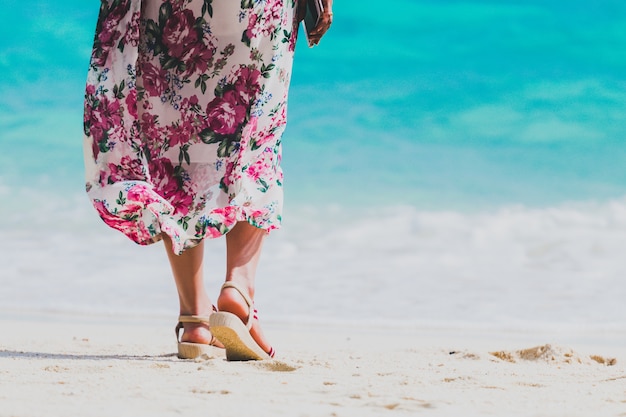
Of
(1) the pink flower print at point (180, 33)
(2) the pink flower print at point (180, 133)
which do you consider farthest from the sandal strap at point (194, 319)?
(1) the pink flower print at point (180, 33)

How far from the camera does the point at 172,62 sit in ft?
6.78

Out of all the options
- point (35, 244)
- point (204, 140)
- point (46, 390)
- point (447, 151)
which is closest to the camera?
point (46, 390)

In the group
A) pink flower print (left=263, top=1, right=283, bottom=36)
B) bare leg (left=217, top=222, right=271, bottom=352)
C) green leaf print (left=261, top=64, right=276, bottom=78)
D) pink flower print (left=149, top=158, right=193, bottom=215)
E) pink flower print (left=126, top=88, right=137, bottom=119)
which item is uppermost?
pink flower print (left=263, top=1, right=283, bottom=36)

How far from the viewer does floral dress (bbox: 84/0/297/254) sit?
1989mm

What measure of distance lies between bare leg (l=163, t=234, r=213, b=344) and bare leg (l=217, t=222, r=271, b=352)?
0.09 m

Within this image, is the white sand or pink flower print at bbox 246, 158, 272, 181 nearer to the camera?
the white sand

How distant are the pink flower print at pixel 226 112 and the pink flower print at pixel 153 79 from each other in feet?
0.45

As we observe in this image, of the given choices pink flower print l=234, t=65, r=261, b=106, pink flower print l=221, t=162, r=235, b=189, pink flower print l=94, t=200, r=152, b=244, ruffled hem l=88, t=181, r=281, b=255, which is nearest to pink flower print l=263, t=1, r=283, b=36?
pink flower print l=234, t=65, r=261, b=106

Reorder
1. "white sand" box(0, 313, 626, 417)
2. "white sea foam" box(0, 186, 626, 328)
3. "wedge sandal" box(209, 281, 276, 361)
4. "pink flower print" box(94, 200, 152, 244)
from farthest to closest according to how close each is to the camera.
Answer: "white sea foam" box(0, 186, 626, 328) → "pink flower print" box(94, 200, 152, 244) → "wedge sandal" box(209, 281, 276, 361) → "white sand" box(0, 313, 626, 417)

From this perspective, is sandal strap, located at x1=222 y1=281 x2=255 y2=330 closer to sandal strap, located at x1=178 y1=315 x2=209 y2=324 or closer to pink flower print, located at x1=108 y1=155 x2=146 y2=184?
sandal strap, located at x1=178 y1=315 x2=209 y2=324

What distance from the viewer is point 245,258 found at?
201 cm

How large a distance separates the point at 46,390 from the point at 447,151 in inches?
483

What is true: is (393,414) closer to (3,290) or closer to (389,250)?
(3,290)

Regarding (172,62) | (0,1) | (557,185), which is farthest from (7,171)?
(172,62)
